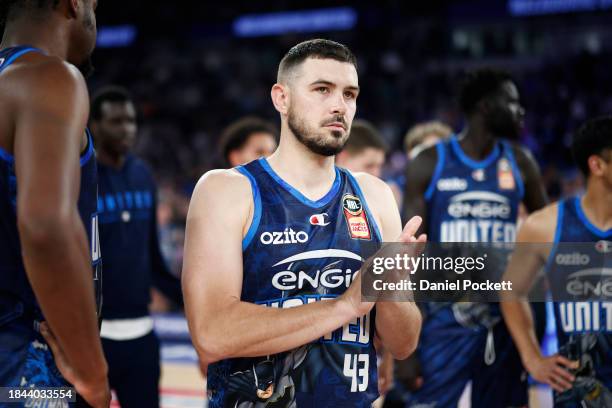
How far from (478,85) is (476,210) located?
0.91 m

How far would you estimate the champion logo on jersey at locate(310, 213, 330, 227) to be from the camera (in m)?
2.86

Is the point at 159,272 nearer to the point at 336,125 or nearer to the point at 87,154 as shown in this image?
the point at 336,125

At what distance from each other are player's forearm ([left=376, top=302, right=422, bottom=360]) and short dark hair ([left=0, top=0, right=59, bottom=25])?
152 centimetres

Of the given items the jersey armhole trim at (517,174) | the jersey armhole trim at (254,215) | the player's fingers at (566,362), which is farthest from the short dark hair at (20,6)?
the jersey armhole trim at (517,174)

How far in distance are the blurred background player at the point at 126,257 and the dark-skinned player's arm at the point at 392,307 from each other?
6.65 feet

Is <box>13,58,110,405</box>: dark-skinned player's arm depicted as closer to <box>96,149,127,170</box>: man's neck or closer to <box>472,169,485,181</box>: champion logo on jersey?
<box>96,149,127,170</box>: man's neck

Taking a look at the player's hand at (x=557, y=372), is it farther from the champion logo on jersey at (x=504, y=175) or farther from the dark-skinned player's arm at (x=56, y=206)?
the dark-skinned player's arm at (x=56, y=206)

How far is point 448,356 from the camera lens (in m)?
4.67

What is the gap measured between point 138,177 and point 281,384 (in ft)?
8.28

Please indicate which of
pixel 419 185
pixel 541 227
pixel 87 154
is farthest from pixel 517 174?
pixel 87 154

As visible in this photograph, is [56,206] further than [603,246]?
No

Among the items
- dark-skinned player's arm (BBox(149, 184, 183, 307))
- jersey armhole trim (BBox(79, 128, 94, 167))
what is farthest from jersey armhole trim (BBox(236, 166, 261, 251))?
dark-skinned player's arm (BBox(149, 184, 183, 307))

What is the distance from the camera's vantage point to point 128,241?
4.63 meters

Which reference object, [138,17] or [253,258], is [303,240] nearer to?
[253,258]
